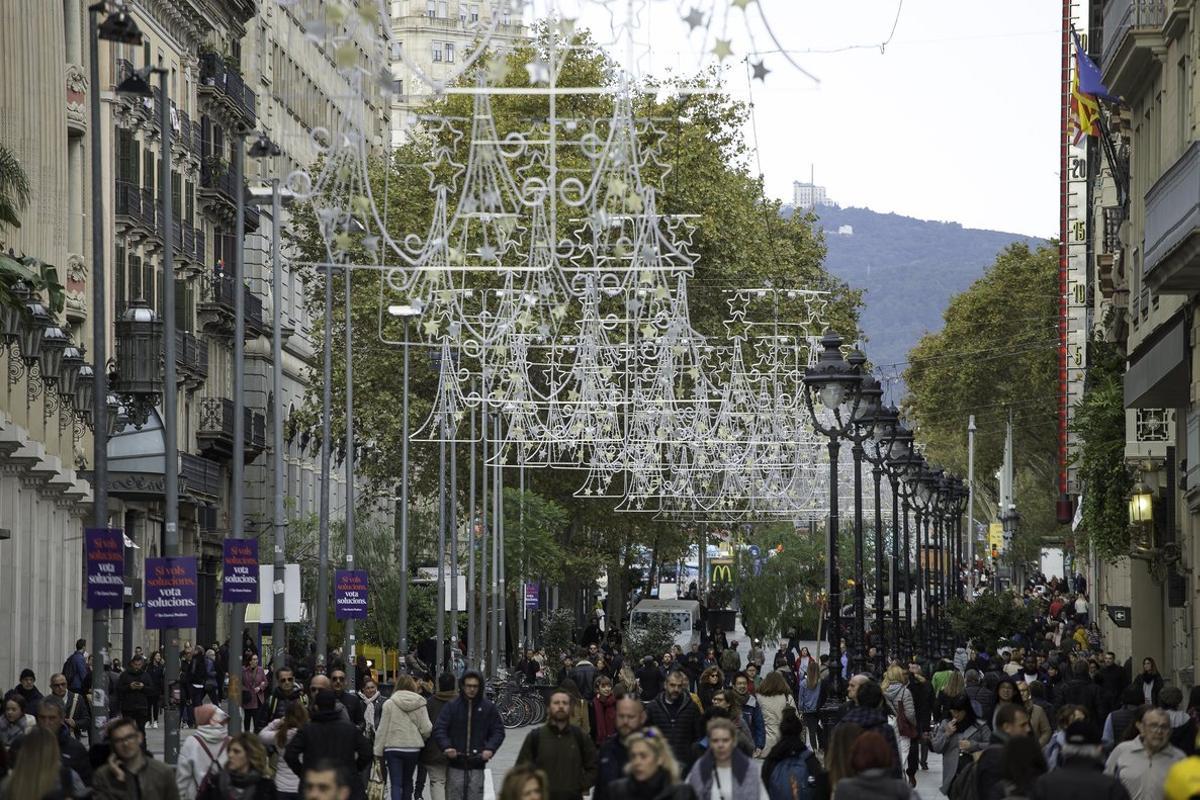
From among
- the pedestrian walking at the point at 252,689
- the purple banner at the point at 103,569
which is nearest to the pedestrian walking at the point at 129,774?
the purple banner at the point at 103,569

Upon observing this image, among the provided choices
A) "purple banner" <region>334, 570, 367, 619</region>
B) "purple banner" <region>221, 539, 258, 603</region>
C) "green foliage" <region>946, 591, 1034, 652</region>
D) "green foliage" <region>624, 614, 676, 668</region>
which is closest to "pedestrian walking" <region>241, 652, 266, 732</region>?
"purple banner" <region>334, 570, 367, 619</region>

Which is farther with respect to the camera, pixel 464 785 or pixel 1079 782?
pixel 464 785

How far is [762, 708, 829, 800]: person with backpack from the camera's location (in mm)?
17812

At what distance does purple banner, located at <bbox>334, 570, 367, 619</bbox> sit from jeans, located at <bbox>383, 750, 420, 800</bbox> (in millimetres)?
21041

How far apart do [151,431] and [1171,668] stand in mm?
20147

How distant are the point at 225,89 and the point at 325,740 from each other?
4943 cm

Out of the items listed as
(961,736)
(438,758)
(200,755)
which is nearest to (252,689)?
(438,758)

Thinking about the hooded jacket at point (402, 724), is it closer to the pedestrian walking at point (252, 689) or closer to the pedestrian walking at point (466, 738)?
the pedestrian walking at point (466, 738)

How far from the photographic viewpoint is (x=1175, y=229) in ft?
93.3

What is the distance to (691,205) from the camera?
6694 centimetres

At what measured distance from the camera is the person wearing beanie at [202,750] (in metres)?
17.3

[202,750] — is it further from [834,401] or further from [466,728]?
[834,401]

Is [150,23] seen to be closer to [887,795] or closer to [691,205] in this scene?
[691,205]

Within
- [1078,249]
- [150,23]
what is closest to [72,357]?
[150,23]
